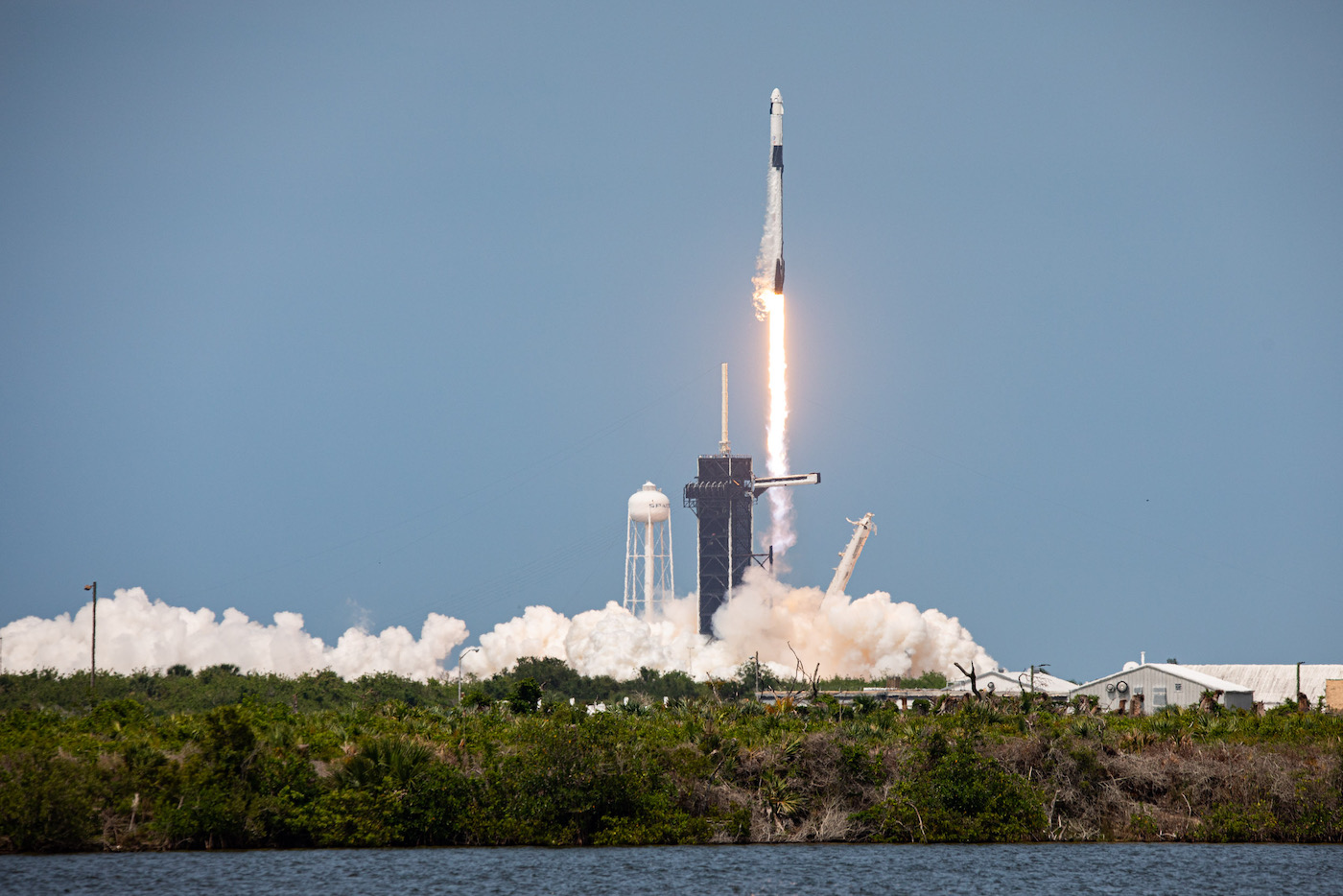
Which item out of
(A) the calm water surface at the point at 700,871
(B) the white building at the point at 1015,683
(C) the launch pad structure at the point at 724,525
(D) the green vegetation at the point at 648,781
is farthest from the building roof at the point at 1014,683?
(A) the calm water surface at the point at 700,871

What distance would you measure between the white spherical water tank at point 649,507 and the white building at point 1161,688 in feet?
207

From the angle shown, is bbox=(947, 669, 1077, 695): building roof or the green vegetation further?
bbox=(947, 669, 1077, 695): building roof

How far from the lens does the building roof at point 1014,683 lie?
112 m

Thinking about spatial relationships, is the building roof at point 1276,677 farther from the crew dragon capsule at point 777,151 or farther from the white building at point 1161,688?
the crew dragon capsule at point 777,151

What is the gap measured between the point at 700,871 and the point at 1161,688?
2176 inches

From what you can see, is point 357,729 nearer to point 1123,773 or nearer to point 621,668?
point 1123,773

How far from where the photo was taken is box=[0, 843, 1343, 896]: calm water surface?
47.0m

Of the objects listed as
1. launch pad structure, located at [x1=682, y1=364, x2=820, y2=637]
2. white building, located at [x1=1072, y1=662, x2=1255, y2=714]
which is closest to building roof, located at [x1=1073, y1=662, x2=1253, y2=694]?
white building, located at [x1=1072, y1=662, x2=1255, y2=714]

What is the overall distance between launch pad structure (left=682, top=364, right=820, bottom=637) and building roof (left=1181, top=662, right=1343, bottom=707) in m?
48.6

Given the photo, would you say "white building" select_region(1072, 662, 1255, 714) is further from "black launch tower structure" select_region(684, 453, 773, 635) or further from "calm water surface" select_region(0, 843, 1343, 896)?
"black launch tower structure" select_region(684, 453, 773, 635)

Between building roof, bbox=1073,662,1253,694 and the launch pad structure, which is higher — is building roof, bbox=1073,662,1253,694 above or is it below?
below

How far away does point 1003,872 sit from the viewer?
50.7 meters

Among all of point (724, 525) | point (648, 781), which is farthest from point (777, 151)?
point (648, 781)

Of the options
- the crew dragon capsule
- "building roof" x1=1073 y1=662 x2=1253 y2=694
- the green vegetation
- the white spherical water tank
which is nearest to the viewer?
the green vegetation
